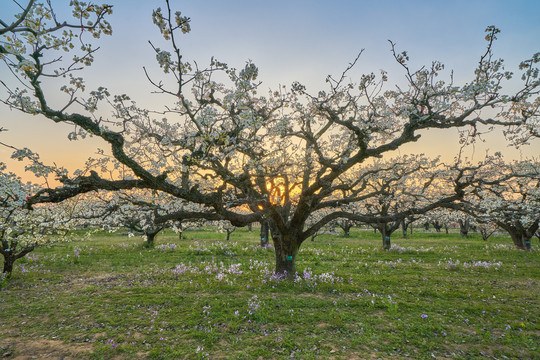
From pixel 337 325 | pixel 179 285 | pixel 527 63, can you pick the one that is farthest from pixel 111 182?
pixel 527 63

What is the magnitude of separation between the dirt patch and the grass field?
31 mm

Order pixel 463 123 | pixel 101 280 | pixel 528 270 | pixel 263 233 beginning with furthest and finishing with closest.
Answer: pixel 263 233 < pixel 528 270 < pixel 101 280 < pixel 463 123

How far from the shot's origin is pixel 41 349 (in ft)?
25.3

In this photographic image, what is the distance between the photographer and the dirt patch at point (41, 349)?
7.33m

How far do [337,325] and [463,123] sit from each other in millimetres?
9376

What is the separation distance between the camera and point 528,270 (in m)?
17.2

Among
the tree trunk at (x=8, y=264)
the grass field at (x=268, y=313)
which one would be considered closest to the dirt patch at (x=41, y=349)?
the grass field at (x=268, y=313)

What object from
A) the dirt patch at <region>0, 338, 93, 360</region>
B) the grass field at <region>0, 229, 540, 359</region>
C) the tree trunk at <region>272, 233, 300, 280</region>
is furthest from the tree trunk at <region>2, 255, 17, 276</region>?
the tree trunk at <region>272, 233, 300, 280</region>

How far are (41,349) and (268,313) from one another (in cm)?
683

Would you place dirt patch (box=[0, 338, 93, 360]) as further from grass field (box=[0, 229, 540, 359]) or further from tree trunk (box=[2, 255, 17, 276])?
tree trunk (box=[2, 255, 17, 276])

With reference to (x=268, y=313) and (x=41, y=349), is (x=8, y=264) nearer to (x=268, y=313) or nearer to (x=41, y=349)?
(x=41, y=349)

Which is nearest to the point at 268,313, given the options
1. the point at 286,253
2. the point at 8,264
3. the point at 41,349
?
the point at 286,253

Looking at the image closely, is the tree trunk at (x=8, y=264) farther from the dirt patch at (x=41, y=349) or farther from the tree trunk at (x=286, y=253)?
the tree trunk at (x=286, y=253)

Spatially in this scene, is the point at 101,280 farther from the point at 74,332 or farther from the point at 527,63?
the point at 527,63
